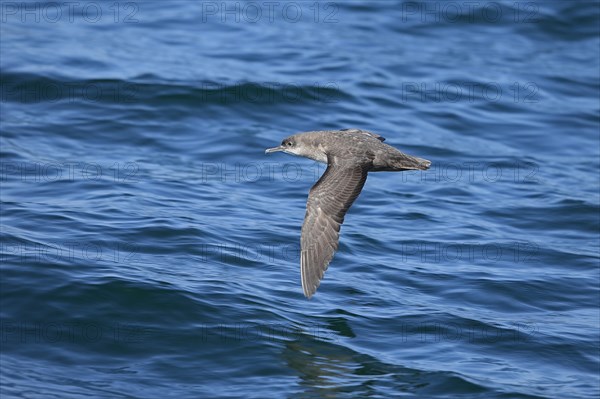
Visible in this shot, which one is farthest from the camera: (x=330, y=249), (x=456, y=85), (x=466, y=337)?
(x=456, y=85)

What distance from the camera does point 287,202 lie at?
13.7m

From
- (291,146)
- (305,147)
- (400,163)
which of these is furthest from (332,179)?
(291,146)

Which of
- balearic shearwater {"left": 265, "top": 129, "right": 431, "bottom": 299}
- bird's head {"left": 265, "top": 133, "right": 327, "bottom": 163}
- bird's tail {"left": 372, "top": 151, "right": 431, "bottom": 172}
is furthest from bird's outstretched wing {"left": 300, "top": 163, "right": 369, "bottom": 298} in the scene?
bird's head {"left": 265, "top": 133, "right": 327, "bottom": 163}

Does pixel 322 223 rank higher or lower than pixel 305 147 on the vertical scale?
lower

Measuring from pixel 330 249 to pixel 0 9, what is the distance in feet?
42.1

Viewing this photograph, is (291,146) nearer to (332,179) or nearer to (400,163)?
(332,179)

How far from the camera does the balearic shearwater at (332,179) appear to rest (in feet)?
31.7

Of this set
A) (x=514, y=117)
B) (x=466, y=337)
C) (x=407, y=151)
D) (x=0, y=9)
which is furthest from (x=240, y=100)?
(x=466, y=337)

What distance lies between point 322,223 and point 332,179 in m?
0.52

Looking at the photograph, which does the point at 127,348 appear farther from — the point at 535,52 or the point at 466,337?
the point at 535,52

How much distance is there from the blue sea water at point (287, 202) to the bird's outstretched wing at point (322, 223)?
0.88m

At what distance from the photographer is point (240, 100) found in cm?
1694

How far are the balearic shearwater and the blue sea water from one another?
97 cm

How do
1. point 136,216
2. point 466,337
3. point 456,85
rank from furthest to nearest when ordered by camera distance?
point 456,85 < point 136,216 < point 466,337
